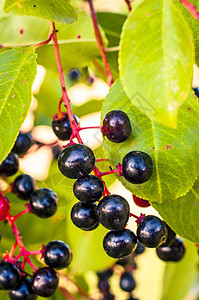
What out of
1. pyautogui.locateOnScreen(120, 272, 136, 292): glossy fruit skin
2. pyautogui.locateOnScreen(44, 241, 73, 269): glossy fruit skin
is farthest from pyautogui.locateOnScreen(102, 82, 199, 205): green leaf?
pyautogui.locateOnScreen(120, 272, 136, 292): glossy fruit skin

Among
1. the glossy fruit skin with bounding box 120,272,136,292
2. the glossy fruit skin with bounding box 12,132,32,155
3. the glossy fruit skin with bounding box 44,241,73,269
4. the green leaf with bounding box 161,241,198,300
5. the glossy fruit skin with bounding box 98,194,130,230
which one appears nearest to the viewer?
the glossy fruit skin with bounding box 98,194,130,230

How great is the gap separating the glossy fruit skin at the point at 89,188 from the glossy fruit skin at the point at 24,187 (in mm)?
462

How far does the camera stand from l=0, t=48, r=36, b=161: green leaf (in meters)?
0.84

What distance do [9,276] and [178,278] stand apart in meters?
1.50

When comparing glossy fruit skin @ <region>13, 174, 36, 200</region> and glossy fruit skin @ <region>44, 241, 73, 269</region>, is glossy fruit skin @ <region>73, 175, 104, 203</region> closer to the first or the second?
glossy fruit skin @ <region>44, 241, 73, 269</region>

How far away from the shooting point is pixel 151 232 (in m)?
0.85

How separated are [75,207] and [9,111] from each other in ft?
0.88

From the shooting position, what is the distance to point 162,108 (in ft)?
2.06

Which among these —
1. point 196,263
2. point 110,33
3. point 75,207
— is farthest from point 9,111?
point 196,263

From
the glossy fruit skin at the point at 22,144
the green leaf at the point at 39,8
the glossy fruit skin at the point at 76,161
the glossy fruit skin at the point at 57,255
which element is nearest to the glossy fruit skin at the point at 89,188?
the glossy fruit skin at the point at 76,161

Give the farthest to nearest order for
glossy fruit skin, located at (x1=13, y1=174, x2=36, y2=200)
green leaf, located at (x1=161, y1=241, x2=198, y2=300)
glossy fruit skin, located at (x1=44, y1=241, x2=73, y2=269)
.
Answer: green leaf, located at (x1=161, y1=241, x2=198, y2=300), glossy fruit skin, located at (x1=13, y1=174, x2=36, y2=200), glossy fruit skin, located at (x1=44, y1=241, x2=73, y2=269)

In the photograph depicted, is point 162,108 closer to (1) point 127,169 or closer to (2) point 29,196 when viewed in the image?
(1) point 127,169

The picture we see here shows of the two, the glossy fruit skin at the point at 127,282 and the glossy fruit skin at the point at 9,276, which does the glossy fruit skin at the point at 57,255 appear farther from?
the glossy fruit skin at the point at 127,282

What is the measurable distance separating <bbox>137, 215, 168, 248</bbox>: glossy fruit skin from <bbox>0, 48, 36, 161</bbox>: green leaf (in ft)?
1.14
